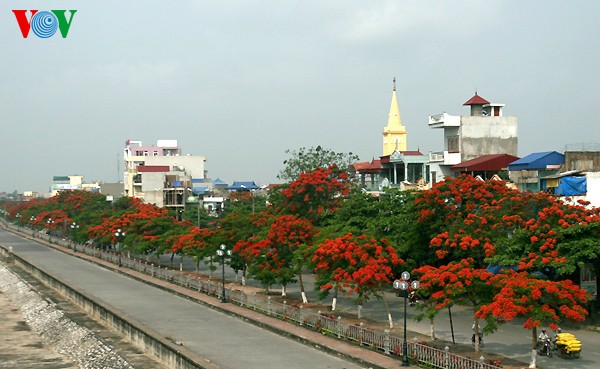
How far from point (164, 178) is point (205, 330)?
94015 millimetres

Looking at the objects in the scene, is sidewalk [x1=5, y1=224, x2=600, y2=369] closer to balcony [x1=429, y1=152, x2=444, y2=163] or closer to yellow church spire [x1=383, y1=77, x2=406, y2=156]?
balcony [x1=429, y1=152, x2=444, y2=163]

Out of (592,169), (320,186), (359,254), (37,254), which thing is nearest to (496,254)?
(359,254)

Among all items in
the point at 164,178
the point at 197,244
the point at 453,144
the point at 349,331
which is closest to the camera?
the point at 349,331

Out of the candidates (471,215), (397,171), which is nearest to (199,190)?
(397,171)

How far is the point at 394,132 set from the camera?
349 feet

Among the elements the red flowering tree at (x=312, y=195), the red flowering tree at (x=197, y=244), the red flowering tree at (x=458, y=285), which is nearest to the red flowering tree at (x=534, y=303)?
the red flowering tree at (x=458, y=285)

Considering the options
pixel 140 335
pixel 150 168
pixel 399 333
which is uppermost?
pixel 150 168

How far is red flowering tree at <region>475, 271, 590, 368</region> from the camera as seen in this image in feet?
95.8

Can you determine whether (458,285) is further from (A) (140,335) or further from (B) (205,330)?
(A) (140,335)

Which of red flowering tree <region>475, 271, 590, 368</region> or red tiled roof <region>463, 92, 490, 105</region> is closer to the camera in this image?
red flowering tree <region>475, 271, 590, 368</region>

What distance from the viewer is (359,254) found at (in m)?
40.3

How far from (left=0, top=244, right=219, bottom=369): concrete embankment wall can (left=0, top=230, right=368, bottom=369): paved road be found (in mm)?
1326

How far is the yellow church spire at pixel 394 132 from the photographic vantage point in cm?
10581

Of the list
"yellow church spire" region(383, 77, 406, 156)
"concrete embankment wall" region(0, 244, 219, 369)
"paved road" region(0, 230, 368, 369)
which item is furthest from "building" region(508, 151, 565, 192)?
"yellow church spire" region(383, 77, 406, 156)
